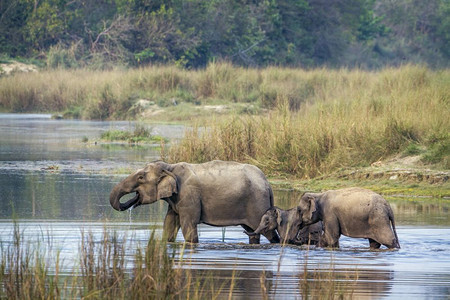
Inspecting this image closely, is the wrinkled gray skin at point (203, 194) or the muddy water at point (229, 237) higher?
the wrinkled gray skin at point (203, 194)

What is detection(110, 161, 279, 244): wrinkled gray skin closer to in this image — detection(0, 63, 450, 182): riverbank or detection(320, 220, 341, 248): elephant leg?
detection(320, 220, 341, 248): elephant leg

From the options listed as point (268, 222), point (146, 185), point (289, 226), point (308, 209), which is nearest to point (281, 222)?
point (289, 226)

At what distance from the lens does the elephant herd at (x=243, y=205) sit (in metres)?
11.7

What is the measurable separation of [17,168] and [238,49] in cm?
3750

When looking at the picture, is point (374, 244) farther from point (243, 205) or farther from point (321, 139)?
point (321, 139)

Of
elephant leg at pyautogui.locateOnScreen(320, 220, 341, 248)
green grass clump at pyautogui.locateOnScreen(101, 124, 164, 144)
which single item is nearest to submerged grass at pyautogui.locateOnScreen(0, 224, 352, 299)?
elephant leg at pyautogui.locateOnScreen(320, 220, 341, 248)

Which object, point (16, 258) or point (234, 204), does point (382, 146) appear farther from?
point (16, 258)

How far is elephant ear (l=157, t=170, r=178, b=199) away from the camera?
11562 mm

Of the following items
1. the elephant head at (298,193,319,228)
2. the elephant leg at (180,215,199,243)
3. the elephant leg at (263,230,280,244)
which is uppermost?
the elephant head at (298,193,319,228)

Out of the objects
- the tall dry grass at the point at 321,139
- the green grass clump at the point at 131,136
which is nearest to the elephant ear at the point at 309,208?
the tall dry grass at the point at 321,139

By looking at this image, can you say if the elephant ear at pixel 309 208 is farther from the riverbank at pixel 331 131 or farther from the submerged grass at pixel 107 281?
the riverbank at pixel 331 131

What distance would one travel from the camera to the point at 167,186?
1158 centimetres

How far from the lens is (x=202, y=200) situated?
467 inches

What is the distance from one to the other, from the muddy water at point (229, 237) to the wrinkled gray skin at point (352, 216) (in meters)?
0.21
